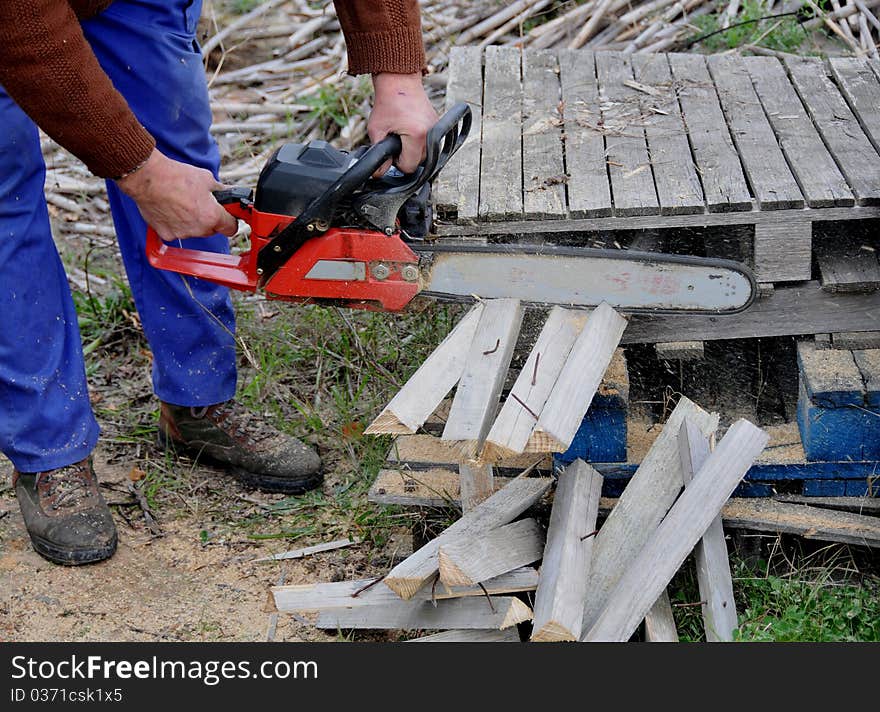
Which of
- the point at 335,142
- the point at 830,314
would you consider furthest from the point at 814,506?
the point at 335,142

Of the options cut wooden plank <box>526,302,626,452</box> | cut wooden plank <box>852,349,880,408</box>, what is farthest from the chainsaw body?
cut wooden plank <box>852,349,880,408</box>

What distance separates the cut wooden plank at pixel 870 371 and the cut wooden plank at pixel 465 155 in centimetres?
102

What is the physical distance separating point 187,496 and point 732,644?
171 cm

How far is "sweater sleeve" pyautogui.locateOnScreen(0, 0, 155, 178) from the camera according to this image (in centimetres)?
196

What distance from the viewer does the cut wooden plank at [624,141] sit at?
250cm

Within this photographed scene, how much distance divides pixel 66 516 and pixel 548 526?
1.29 metres

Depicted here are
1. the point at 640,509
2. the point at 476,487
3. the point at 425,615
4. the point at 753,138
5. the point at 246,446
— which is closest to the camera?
the point at 425,615

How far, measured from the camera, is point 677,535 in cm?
224

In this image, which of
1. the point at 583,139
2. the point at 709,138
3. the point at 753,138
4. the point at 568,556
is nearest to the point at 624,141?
the point at 583,139

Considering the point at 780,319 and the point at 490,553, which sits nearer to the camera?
the point at 490,553

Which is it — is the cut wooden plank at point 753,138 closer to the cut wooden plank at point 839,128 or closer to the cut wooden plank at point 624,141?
the cut wooden plank at point 839,128

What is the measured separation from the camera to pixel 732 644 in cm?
208

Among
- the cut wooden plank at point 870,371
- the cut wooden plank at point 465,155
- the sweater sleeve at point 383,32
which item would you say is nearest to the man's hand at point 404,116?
the sweater sleeve at point 383,32

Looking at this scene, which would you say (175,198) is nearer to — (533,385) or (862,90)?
(533,385)
